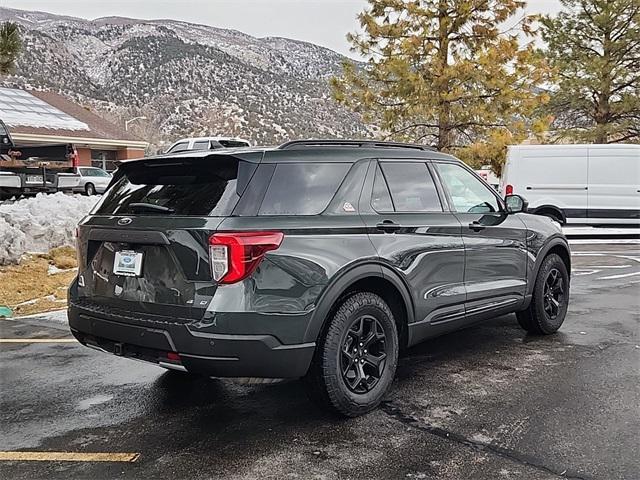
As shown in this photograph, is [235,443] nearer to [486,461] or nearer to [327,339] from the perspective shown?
[327,339]

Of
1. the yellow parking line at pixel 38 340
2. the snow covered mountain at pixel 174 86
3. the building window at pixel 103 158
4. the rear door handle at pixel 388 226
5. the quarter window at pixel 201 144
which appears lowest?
the yellow parking line at pixel 38 340

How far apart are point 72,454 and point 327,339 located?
1.58 meters

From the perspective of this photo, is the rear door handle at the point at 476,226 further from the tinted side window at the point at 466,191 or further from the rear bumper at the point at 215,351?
the rear bumper at the point at 215,351

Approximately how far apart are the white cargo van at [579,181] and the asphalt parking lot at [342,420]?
31.8 feet

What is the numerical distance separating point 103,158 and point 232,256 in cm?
3419

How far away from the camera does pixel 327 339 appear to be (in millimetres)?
3791

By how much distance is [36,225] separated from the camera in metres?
9.48

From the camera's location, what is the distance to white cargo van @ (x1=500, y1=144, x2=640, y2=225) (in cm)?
1458

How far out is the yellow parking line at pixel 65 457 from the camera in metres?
3.37

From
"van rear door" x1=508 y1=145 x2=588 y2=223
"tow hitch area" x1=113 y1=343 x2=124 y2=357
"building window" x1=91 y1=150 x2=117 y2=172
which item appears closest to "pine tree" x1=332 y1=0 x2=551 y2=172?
"van rear door" x1=508 y1=145 x2=588 y2=223

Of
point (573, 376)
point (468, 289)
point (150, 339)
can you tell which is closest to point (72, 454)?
point (150, 339)

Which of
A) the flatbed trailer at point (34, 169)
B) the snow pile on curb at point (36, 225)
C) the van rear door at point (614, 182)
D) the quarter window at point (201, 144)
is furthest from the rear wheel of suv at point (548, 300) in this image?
the quarter window at point (201, 144)

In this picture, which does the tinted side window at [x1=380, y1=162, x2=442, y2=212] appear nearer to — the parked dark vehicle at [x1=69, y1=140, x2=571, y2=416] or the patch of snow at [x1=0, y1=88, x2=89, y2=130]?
the parked dark vehicle at [x1=69, y1=140, x2=571, y2=416]

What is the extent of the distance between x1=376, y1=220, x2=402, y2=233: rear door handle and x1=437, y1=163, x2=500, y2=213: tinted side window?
35.9 inches
